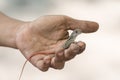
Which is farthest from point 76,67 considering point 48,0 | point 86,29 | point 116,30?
point 86,29

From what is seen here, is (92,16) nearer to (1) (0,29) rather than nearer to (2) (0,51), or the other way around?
(2) (0,51)

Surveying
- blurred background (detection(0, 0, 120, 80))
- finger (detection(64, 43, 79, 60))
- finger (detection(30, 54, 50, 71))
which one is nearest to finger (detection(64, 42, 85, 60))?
finger (detection(64, 43, 79, 60))

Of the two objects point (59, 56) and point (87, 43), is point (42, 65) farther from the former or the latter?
point (87, 43)

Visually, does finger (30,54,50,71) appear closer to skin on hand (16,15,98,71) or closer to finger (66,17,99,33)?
skin on hand (16,15,98,71)

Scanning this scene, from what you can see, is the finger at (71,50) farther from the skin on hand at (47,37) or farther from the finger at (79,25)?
the finger at (79,25)

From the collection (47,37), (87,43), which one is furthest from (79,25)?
(87,43)
